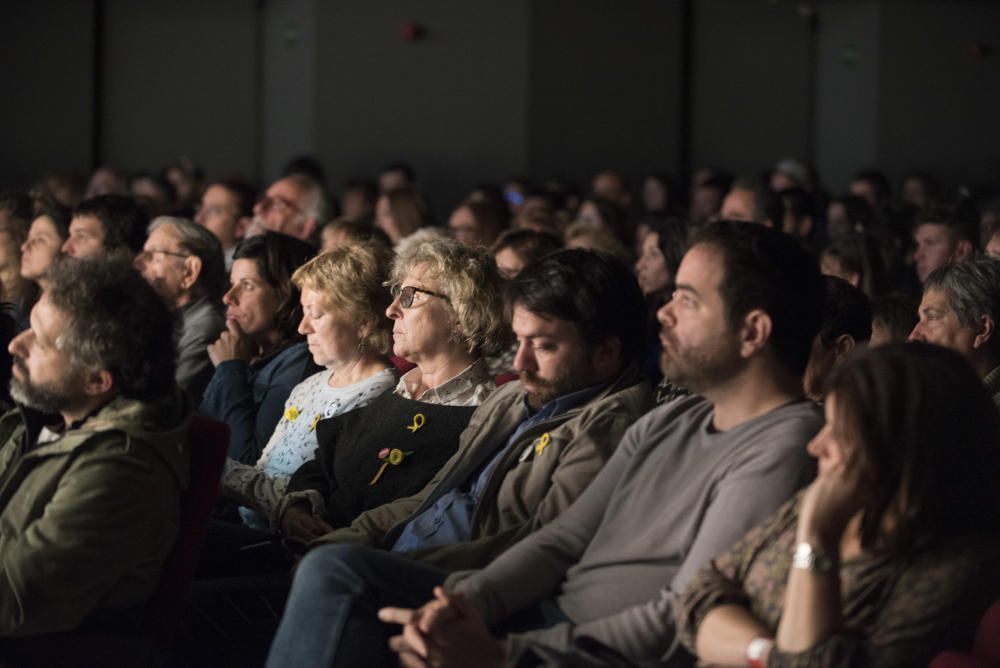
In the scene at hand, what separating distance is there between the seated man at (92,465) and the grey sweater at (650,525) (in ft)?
1.91

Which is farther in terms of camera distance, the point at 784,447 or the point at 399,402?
the point at 399,402

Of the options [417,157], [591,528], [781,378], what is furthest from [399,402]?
[417,157]

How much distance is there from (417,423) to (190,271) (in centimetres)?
175

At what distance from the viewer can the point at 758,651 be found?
2.19m

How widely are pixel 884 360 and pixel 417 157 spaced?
29.9 feet

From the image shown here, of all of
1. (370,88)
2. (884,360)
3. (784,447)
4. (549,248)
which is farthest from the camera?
(370,88)

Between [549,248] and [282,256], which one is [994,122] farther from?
[282,256]

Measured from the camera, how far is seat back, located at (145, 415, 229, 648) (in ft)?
9.14

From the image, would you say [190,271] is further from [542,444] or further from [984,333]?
[984,333]

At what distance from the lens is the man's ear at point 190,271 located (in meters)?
5.05

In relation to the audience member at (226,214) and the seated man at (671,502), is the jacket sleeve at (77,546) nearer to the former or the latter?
the seated man at (671,502)

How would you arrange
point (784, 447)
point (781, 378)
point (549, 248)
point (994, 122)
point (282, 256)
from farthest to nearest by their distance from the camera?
point (994, 122), point (549, 248), point (282, 256), point (781, 378), point (784, 447)

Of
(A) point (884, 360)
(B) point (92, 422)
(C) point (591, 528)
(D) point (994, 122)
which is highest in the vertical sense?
(D) point (994, 122)

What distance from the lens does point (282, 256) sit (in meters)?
4.61
